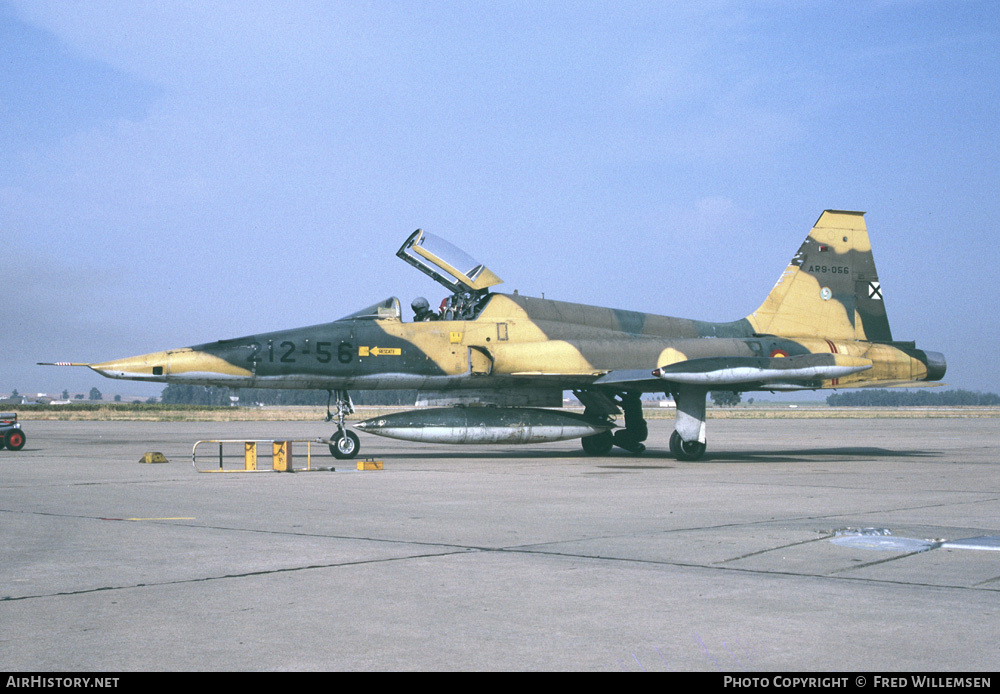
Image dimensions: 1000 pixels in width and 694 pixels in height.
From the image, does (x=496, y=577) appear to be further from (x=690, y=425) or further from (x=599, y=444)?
(x=599, y=444)

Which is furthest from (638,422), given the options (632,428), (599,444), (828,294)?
(828,294)

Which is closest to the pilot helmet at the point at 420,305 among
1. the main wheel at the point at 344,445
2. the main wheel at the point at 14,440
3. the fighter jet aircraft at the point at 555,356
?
the fighter jet aircraft at the point at 555,356

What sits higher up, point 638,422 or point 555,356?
point 555,356

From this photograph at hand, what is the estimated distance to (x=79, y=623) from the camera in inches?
184

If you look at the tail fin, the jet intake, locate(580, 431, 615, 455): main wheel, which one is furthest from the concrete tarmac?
the tail fin

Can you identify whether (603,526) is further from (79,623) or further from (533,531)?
(79,623)

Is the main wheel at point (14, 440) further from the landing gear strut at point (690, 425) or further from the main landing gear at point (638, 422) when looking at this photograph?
the landing gear strut at point (690, 425)

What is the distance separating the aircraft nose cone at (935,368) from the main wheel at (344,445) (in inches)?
520

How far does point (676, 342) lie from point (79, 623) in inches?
654

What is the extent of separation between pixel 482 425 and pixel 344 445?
2680 mm

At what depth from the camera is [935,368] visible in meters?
21.2

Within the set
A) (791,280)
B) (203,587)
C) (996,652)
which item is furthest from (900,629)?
(791,280)

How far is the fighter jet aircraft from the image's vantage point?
17375 mm

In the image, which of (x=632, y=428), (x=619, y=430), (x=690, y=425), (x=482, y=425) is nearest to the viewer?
(x=482, y=425)
